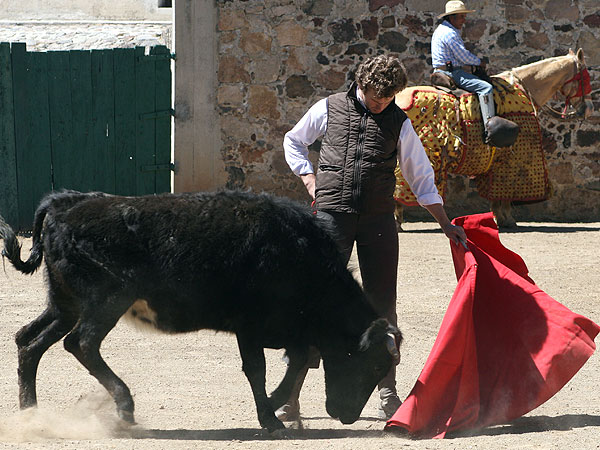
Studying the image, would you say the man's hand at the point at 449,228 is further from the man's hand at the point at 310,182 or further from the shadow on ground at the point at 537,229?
the shadow on ground at the point at 537,229

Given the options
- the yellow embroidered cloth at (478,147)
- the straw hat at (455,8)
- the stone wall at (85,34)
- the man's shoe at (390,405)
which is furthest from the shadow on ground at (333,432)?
the stone wall at (85,34)

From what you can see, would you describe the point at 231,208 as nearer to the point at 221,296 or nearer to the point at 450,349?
the point at 221,296

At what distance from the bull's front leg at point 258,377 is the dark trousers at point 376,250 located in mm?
662

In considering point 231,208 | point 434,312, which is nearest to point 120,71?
point 434,312

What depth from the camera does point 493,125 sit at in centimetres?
1031

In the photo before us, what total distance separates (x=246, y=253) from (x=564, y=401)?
6.51 feet

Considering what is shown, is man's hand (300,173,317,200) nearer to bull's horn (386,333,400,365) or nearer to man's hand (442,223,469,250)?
man's hand (442,223,469,250)

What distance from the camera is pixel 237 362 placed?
5898 millimetres

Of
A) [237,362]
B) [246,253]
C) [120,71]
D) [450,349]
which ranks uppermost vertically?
[120,71]

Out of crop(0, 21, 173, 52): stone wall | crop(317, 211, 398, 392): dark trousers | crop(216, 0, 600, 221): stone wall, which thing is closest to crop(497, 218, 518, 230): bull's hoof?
crop(216, 0, 600, 221): stone wall

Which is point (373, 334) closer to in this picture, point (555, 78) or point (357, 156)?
point (357, 156)

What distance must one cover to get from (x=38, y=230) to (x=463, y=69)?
6.71 m

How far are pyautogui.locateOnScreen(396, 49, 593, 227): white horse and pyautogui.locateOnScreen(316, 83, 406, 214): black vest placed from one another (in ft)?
17.9

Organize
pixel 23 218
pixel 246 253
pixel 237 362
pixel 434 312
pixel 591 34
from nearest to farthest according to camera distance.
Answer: pixel 246 253 < pixel 237 362 < pixel 434 312 < pixel 23 218 < pixel 591 34
